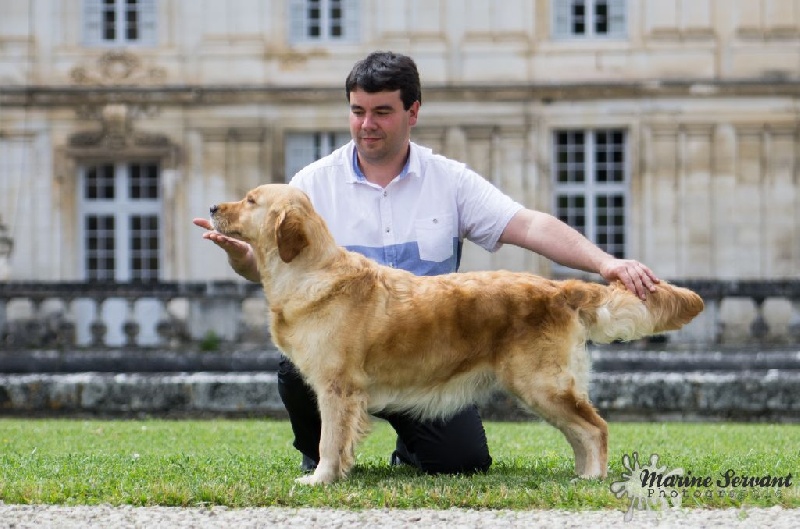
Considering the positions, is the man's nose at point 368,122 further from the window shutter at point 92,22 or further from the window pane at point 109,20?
the window shutter at point 92,22

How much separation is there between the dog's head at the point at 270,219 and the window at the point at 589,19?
18.2 metres

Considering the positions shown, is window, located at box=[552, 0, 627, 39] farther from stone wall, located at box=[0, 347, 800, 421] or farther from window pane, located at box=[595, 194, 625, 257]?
stone wall, located at box=[0, 347, 800, 421]

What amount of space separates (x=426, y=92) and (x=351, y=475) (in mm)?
17554

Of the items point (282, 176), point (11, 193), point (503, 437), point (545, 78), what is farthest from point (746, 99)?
point (503, 437)

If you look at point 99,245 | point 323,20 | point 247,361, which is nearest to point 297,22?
point 323,20

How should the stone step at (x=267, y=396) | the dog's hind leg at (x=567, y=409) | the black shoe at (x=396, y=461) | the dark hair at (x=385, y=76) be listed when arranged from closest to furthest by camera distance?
the dog's hind leg at (x=567, y=409) < the dark hair at (x=385, y=76) < the black shoe at (x=396, y=461) < the stone step at (x=267, y=396)

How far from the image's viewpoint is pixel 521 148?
24.2 meters

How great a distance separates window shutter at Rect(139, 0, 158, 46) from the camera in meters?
24.6

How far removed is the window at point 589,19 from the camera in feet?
79.7

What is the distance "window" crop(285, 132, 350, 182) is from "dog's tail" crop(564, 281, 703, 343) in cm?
1787

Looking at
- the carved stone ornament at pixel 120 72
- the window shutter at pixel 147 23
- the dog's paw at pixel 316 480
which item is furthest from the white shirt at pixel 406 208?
the window shutter at pixel 147 23

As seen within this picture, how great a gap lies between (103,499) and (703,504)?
2.58 meters

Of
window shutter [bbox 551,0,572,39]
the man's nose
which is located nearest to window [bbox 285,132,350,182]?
window shutter [bbox 551,0,572,39]

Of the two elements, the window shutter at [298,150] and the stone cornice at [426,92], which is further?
the window shutter at [298,150]
